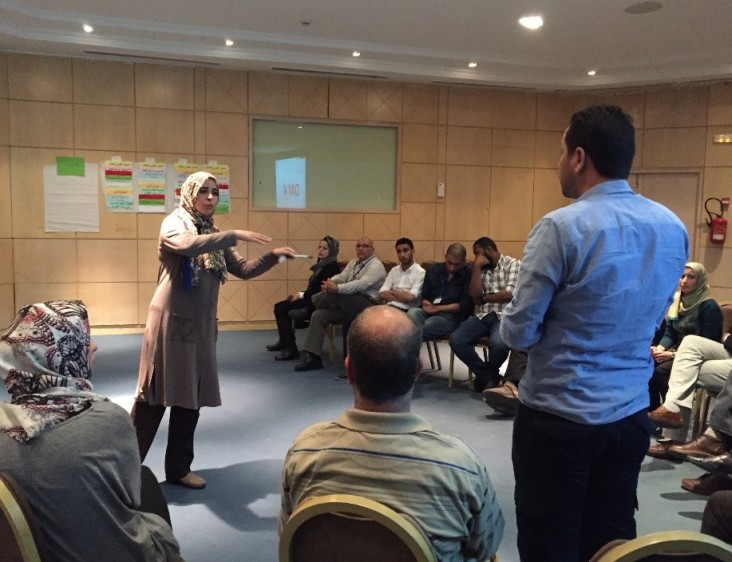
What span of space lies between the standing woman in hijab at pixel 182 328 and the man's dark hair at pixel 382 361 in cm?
161

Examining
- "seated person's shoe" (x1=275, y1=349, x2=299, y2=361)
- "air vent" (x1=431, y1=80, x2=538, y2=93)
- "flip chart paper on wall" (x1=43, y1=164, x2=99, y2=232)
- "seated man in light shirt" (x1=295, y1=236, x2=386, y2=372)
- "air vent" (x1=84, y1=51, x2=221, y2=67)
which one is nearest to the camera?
"seated man in light shirt" (x1=295, y1=236, x2=386, y2=372)

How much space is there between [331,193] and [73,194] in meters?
3.04

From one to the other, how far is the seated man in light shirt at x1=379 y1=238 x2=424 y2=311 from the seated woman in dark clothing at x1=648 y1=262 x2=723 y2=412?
217cm

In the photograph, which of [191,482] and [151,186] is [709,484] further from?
[151,186]

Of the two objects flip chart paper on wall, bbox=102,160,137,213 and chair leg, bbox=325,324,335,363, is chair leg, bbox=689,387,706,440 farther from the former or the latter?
flip chart paper on wall, bbox=102,160,137,213

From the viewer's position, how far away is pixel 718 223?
25.3ft

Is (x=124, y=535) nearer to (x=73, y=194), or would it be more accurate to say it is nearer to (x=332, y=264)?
(x=332, y=264)

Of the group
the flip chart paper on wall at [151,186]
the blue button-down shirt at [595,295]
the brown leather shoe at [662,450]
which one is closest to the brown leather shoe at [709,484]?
the brown leather shoe at [662,450]

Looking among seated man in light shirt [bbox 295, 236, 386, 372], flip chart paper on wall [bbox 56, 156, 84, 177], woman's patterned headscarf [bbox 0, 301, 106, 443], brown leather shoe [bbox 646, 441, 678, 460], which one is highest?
flip chart paper on wall [bbox 56, 156, 84, 177]

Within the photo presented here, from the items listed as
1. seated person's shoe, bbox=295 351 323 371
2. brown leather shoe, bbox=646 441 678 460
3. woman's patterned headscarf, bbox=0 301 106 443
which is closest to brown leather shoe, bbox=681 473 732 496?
brown leather shoe, bbox=646 441 678 460

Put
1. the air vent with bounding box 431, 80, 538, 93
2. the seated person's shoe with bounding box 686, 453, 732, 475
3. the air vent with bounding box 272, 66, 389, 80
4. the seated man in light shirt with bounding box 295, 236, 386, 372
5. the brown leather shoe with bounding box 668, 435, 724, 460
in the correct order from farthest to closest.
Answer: the air vent with bounding box 431, 80, 538, 93
the air vent with bounding box 272, 66, 389, 80
the seated man in light shirt with bounding box 295, 236, 386, 372
the brown leather shoe with bounding box 668, 435, 724, 460
the seated person's shoe with bounding box 686, 453, 732, 475

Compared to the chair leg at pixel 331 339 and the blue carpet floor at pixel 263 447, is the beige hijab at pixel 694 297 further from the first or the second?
the chair leg at pixel 331 339

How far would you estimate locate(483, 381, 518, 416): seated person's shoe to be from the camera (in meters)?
4.41

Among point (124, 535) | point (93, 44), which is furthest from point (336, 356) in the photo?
point (124, 535)
